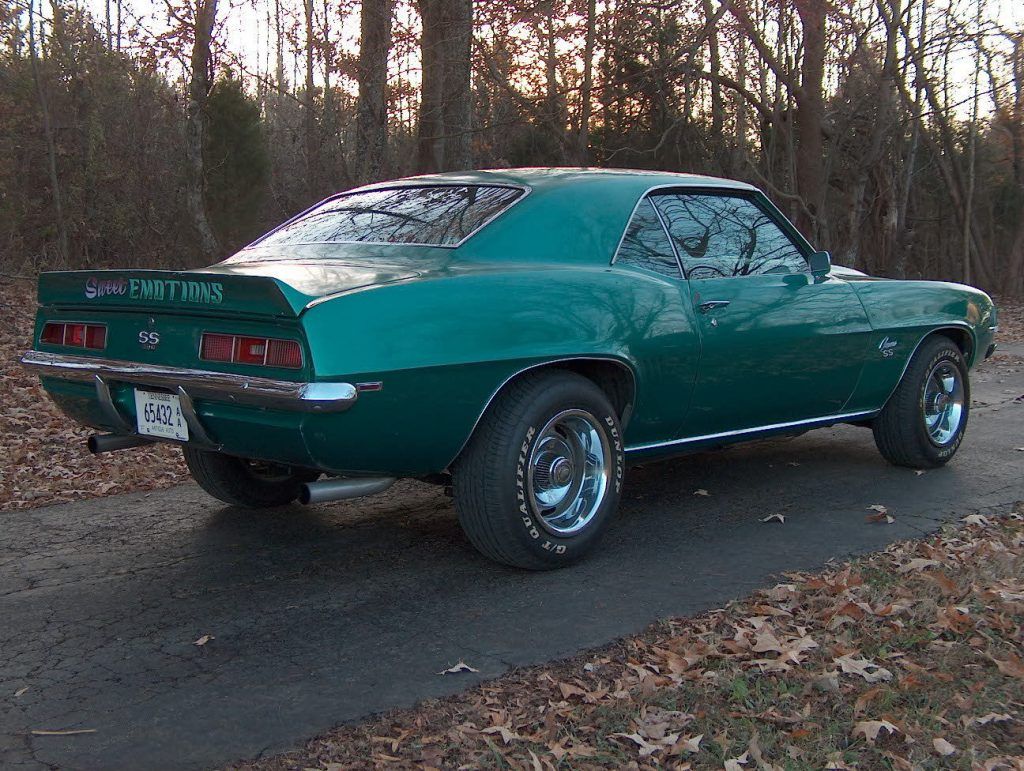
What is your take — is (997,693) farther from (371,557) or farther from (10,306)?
(10,306)

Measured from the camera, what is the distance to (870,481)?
5.73 meters

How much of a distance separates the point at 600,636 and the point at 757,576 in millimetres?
905

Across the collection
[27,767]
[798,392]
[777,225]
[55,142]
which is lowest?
[27,767]

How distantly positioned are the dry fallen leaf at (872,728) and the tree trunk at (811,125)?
14.9 metres

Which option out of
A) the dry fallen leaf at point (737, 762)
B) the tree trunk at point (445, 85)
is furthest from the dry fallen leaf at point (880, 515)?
the tree trunk at point (445, 85)

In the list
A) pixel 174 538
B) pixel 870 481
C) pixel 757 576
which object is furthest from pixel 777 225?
pixel 174 538

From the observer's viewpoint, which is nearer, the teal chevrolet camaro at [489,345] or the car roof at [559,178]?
the teal chevrolet camaro at [489,345]

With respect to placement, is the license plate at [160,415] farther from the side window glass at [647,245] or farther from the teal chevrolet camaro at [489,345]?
the side window glass at [647,245]

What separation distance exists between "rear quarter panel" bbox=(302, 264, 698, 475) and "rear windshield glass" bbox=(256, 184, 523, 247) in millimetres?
455

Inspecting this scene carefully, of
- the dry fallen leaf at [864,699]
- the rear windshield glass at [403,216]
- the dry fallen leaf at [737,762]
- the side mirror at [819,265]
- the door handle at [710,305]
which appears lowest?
the dry fallen leaf at [737,762]

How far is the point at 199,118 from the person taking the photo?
14367 mm

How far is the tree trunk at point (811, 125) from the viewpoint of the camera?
1647 centimetres

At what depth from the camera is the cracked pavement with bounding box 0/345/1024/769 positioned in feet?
9.64

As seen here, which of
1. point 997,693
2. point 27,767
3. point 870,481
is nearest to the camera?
point 27,767
